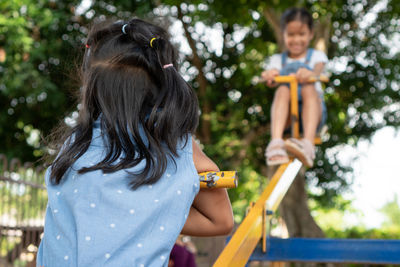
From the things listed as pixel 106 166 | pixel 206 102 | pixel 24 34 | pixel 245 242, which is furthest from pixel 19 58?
pixel 106 166

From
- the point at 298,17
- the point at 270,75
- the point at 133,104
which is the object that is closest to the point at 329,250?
the point at 270,75

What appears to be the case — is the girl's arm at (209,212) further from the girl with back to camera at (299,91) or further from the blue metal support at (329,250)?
the girl with back to camera at (299,91)

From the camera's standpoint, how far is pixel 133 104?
1.50m

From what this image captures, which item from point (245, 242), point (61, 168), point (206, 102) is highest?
point (61, 168)

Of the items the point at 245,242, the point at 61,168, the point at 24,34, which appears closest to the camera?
the point at 61,168

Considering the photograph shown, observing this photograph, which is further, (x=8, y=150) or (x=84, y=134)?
(x=8, y=150)

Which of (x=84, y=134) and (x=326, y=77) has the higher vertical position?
(x=84, y=134)

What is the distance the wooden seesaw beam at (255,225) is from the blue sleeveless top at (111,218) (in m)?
0.65

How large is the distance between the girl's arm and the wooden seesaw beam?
1.28 feet

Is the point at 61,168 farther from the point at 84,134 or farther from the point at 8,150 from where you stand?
the point at 8,150

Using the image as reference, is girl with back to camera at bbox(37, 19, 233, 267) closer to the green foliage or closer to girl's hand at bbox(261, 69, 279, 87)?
girl's hand at bbox(261, 69, 279, 87)

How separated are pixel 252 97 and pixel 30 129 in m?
4.25

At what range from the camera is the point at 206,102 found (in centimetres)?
924

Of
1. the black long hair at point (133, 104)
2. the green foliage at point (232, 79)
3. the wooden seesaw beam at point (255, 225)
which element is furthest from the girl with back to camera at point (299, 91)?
the green foliage at point (232, 79)
